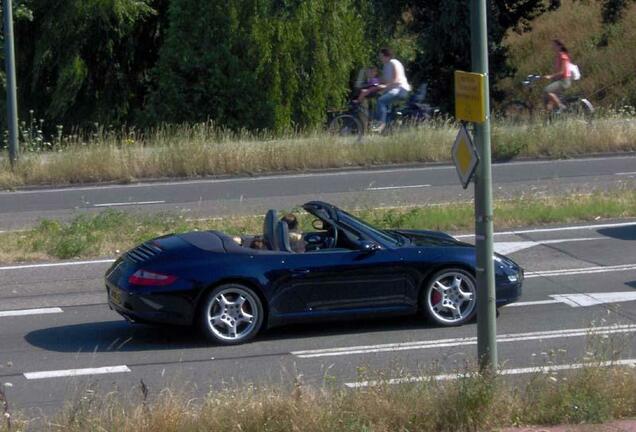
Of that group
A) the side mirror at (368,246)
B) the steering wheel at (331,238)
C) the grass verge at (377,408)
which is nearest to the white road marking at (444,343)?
the side mirror at (368,246)

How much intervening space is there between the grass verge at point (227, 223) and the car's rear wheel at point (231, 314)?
4.84m

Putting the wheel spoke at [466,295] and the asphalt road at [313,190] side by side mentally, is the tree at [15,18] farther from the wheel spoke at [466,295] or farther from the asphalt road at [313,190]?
the wheel spoke at [466,295]

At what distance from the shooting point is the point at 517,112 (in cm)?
2923

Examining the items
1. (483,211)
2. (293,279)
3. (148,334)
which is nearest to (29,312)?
(148,334)

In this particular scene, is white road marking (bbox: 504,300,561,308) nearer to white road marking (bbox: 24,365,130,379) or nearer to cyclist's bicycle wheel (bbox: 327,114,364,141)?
white road marking (bbox: 24,365,130,379)

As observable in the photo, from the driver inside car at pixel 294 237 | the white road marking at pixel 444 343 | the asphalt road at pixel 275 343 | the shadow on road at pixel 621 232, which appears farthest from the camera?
the shadow on road at pixel 621 232

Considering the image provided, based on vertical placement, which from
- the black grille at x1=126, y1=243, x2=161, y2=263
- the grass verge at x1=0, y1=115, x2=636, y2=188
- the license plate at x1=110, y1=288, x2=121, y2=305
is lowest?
the license plate at x1=110, y1=288, x2=121, y2=305

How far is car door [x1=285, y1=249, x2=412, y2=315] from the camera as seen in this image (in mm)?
10555

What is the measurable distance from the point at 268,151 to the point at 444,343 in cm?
1378

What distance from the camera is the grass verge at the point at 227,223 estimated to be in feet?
49.1

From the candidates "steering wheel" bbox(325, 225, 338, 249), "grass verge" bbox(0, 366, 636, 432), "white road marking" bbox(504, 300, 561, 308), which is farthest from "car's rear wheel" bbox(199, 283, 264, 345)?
"white road marking" bbox(504, 300, 561, 308)

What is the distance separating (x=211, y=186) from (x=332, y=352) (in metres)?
12.1

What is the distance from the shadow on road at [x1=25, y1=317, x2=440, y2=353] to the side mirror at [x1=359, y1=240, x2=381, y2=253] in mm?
775

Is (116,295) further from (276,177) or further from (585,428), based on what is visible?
(276,177)
